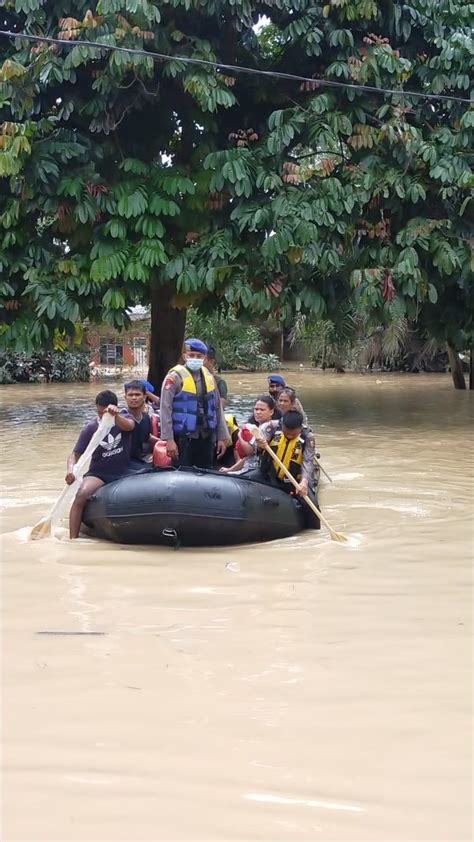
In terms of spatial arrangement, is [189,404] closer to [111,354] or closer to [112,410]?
[112,410]

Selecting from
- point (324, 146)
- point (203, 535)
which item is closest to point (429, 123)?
point (324, 146)

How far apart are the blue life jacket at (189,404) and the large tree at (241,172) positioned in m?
6.36

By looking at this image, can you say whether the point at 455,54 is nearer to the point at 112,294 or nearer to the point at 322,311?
the point at 322,311

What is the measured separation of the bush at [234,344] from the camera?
116 feet

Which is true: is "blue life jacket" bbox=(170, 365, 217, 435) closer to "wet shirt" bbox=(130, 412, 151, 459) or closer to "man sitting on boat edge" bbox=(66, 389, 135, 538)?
"man sitting on boat edge" bbox=(66, 389, 135, 538)

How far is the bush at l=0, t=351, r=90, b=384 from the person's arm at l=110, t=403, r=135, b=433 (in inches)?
928

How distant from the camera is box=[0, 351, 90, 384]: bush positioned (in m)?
30.6

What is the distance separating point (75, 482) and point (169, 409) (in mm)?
968

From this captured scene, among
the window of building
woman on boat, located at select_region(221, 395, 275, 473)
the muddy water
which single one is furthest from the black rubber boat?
the window of building

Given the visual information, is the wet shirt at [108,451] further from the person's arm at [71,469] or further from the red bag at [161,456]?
the red bag at [161,456]

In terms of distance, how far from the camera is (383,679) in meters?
4.17

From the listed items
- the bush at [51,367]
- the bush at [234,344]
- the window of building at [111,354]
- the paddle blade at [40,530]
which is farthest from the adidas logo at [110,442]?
the window of building at [111,354]

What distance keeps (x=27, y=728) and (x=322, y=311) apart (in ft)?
38.2

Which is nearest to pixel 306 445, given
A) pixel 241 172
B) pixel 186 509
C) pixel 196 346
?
pixel 196 346
